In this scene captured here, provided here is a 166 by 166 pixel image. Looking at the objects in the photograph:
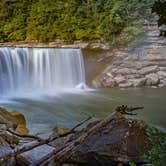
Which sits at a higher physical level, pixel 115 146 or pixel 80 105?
pixel 115 146

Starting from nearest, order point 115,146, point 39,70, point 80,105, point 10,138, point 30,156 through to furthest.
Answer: point 115,146
point 30,156
point 10,138
point 80,105
point 39,70

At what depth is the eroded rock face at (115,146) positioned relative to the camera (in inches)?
88.0

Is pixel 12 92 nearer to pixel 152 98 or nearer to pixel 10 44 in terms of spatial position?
pixel 10 44

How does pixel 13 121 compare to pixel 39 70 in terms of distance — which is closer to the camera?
pixel 13 121

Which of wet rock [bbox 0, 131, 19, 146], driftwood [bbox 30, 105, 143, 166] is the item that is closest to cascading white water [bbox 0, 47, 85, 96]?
wet rock [bbox 0, 131, 19, 146]

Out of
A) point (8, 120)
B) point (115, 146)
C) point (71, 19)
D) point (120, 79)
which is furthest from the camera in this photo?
point (71, 19)

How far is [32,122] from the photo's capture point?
6.31 meters

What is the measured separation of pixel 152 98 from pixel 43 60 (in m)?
3.83

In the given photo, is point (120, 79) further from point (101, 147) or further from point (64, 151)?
point (64, 151)

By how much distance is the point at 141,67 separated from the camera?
10.5 metres

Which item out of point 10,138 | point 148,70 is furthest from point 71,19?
point 10,138

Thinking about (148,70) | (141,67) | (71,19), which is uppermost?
(71,19)

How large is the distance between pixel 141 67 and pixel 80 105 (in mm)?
3455

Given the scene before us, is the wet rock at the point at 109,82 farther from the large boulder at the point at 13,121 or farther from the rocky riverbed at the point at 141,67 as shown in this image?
the large boulder at the point at 13,121
